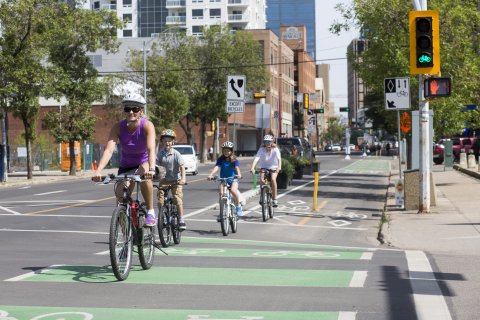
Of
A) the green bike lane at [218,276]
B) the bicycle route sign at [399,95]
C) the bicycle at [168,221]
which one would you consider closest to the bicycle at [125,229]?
the green bike lane at [218,276]

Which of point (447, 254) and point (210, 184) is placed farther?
point (210, 184)

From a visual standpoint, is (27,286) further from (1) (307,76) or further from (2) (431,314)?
(1) (307,76)

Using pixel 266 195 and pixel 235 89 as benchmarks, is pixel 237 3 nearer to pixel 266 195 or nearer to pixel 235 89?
pixel 235 89

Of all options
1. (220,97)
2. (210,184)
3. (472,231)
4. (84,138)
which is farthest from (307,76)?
(472,231)

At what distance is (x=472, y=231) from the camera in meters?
16.2

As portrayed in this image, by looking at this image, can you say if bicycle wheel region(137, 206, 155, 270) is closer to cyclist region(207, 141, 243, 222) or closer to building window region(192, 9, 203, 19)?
cyclist region(207, 141, 243, 222)

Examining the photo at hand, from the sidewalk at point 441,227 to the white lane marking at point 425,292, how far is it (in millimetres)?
1960

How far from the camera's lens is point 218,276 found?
10.1 m

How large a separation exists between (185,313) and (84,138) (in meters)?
40.9

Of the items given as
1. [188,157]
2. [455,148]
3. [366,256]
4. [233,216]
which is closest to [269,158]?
[233,216]

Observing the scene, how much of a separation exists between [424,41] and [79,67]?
31500 millimetres

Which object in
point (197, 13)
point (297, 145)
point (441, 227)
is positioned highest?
point (197, 13)

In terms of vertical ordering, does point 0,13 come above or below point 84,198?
above

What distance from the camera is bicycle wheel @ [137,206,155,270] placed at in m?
9.98
